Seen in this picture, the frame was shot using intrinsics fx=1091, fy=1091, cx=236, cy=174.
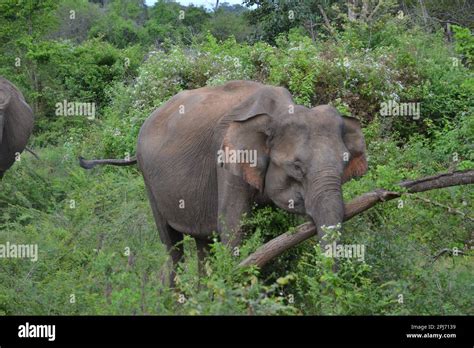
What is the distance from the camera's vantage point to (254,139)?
8273 millimetres

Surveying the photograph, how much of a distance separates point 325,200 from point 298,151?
19.8 inches

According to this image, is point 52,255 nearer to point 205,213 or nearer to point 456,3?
point 205,213

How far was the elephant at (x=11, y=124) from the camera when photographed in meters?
13.7

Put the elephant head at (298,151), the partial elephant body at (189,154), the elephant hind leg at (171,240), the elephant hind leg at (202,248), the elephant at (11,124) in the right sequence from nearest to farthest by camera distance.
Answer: the elephant head at (298,151) → the partial elephant body at (189,154) → the elephant hind leg at (202,248) → the elephant hind leg at (171,240) → the elephant at (11,124)

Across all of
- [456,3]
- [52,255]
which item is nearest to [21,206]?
[52,255]

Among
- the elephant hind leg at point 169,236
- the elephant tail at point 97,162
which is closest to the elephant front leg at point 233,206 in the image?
the elephant hind leg at point 169,236

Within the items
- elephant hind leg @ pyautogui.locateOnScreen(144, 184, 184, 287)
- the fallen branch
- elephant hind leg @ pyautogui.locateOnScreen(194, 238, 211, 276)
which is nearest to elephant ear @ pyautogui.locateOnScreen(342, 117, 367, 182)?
the fallen branch

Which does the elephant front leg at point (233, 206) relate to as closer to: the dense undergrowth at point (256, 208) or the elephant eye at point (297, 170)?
the dense undergrowth at point (256, 208)

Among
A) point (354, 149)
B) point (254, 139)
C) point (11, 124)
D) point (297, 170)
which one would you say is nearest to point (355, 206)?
point (297, 170)

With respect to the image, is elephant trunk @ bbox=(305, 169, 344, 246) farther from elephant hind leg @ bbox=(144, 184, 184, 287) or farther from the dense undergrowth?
elephant hind leg @ bbox=(144, 184, 184, 287)

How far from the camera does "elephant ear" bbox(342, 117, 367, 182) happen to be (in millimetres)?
8320

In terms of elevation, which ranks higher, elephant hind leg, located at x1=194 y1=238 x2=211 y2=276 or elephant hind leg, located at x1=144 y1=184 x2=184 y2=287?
elephant hind leg, located at x1=144 y1=184 x2=184 y2=287

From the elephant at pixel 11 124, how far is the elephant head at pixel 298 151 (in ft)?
18.4

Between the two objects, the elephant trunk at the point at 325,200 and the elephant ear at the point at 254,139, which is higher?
the elephant ear at the point at 254,139
